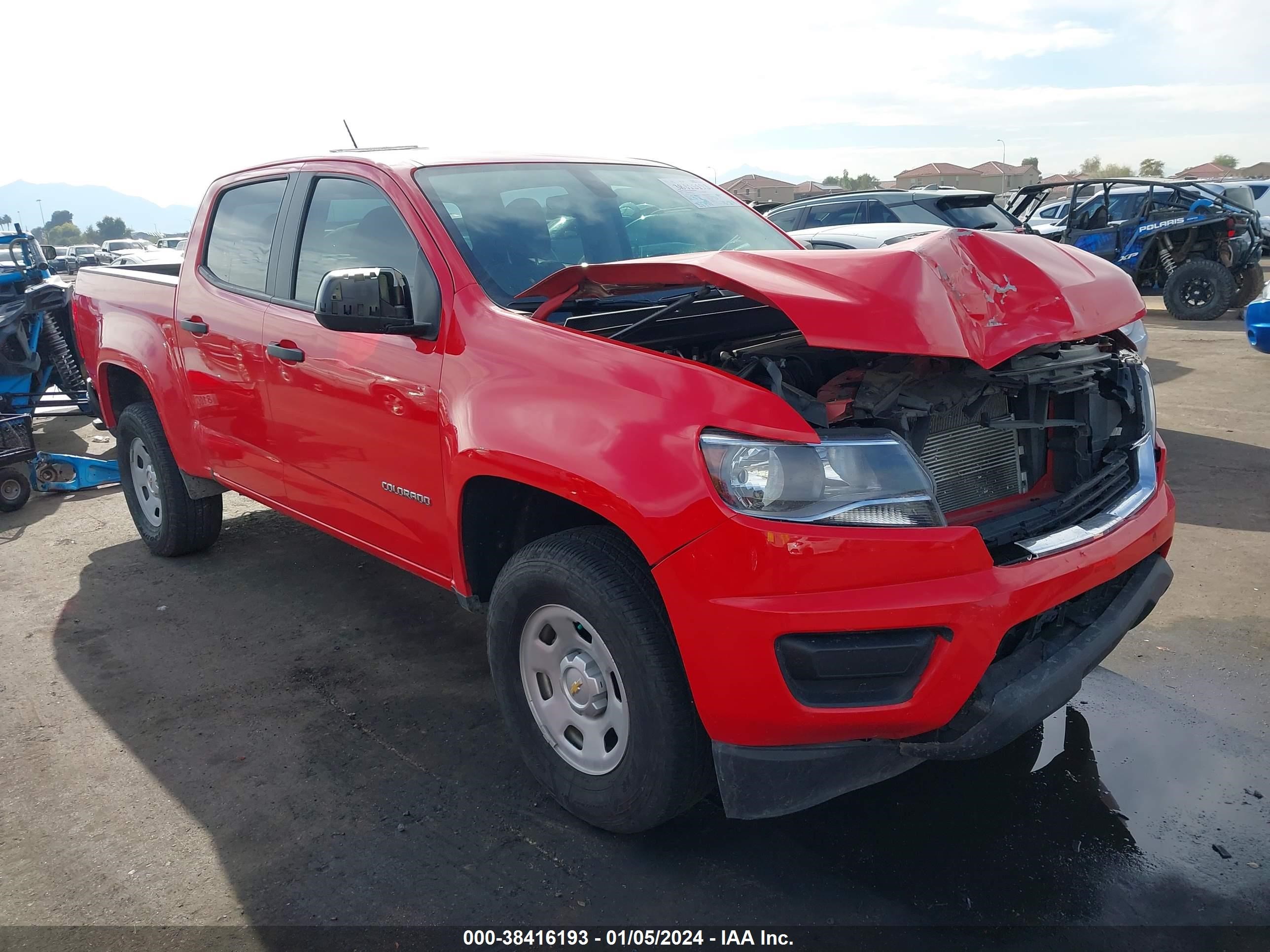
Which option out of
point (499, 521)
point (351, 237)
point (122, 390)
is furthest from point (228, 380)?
point (499, 521)

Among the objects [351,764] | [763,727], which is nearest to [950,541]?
[763,727]

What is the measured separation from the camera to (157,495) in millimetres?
5172

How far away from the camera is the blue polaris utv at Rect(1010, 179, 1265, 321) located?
1233cm

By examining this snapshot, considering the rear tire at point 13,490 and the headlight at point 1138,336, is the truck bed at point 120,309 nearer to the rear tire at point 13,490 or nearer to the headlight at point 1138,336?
the rear tire at point 13,490

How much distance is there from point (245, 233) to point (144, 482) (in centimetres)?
184

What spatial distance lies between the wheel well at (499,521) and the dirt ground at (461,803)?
2.10ft

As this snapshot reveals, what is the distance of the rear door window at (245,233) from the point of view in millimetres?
3969

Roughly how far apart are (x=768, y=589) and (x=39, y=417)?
388 inches

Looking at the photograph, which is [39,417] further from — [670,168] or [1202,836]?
[1202,836]

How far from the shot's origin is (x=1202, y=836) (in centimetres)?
262

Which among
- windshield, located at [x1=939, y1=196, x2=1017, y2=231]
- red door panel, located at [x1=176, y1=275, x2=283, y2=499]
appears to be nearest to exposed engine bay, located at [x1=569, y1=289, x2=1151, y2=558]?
red door panel, located at [x1=176, y1=275, x2=283, y2=499]

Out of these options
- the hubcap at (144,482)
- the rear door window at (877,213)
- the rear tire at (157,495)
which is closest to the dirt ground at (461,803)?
the rear tire at (157,495)

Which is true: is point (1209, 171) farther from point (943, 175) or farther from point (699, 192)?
point (699, 192)

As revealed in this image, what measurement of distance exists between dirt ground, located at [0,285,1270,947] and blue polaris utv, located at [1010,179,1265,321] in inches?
372
